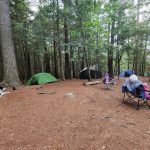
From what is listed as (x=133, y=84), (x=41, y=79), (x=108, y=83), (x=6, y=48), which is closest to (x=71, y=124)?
(x=133, y=84)

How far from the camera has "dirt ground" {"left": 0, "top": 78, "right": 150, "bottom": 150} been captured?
317 centimetres

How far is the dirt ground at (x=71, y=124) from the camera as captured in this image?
A: 125 inches

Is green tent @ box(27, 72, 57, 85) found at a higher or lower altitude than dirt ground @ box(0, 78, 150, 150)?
lower

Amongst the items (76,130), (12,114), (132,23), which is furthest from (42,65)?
(76,130)

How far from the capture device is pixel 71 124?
402 centimetres

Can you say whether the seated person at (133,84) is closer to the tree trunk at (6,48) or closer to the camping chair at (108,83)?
the camping chair at (108,83)

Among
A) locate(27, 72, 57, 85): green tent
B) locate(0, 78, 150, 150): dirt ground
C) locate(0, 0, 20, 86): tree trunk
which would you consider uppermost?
locate(0, 0, 20, 86): tree trunk

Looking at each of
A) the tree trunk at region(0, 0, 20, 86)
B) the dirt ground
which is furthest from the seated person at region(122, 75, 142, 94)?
the tree trunk at region(0, 0, 20, 86)

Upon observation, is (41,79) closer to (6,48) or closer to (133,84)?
(6,48)

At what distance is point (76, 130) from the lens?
3.71 meters

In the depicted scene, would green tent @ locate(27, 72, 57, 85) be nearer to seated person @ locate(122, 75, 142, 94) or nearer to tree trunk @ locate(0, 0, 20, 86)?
tree trunk @ locate(0, 0, 20, 86)

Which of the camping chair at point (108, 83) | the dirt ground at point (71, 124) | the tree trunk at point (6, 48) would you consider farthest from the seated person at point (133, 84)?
the tree trunk at point (6, 48)

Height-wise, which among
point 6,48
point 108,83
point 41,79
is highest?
point 6,48

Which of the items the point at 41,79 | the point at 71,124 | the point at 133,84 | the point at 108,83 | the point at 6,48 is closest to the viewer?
the point at 71,124
